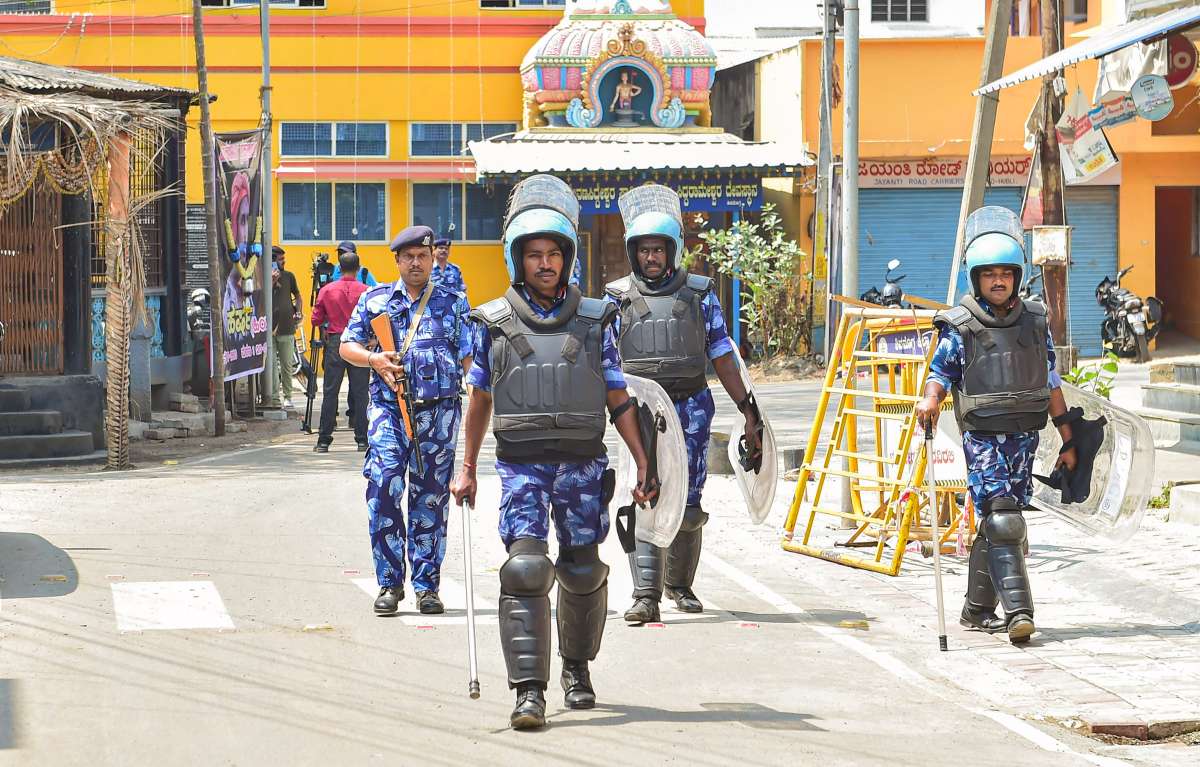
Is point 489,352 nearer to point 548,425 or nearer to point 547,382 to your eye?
point 547,382

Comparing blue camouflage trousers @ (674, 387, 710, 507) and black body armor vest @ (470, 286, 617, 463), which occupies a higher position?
black body armor vest @ (470, 286, 617, 463)

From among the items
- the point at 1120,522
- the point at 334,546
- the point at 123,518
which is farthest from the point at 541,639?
the point at 123,518

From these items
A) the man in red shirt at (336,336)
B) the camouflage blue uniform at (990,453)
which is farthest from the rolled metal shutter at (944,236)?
the camouflage blue uniform at (990,453)

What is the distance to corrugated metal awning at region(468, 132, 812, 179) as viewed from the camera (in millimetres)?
29234

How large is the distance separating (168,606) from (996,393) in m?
4.27

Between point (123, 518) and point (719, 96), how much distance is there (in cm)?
2667

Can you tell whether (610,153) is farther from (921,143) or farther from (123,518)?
(123,518)

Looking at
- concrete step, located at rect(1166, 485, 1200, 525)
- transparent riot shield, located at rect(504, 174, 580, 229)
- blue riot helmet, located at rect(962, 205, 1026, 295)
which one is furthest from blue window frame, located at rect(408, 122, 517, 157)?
transparent riot shield, located at rect(504, 174, 580, 229)

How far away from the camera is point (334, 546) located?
36.6 ft

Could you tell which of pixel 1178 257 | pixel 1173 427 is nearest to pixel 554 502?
pixel 1173 427

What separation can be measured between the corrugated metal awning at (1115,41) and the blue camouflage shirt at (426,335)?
645 cm

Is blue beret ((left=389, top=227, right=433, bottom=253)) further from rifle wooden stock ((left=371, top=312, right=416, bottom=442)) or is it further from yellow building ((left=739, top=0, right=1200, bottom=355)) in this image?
yellow building ((left=739, top=0, right=1200, bottom=355))

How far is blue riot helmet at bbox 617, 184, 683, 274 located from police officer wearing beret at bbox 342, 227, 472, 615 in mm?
946

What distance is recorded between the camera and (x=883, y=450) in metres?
11.6
